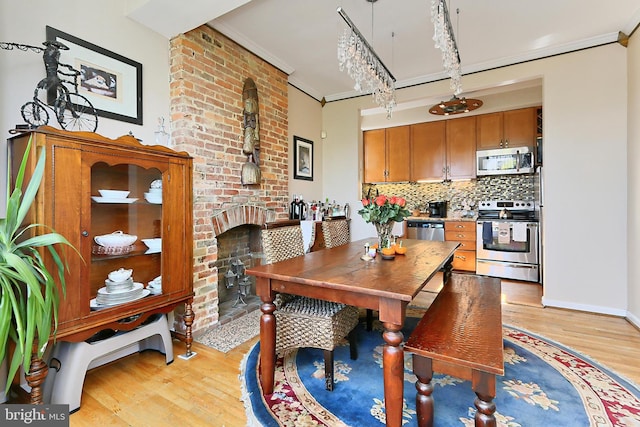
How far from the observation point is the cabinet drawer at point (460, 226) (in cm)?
452

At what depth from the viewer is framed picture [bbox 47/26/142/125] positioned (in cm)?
194

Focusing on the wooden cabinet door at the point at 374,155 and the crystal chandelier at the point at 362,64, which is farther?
the wooden cabinet door at the point at 374,155

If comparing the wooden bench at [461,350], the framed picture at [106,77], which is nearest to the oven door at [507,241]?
the wooden bench at [461,350]

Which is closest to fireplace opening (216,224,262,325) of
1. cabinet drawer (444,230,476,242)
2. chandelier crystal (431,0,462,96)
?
chandelier crystal (431,0,462,96)

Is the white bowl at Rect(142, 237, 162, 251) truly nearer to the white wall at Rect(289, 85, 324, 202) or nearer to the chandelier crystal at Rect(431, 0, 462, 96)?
the white wall at Rect(289, 85, 324, 202)

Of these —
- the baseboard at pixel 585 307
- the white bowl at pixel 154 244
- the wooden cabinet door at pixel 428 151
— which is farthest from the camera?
the wooden cabinet door at pixel 428 151

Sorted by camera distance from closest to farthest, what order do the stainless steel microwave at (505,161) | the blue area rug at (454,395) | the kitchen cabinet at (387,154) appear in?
the blue area rug at (454,395) → the stainless steel microwave at (505,161) → the kitchen cabinet at (387,154)

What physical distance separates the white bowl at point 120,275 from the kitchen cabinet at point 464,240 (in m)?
4.26

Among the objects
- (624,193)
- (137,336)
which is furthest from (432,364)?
(624,193)

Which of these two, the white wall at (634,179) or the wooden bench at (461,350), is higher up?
the white wall at (634,179)

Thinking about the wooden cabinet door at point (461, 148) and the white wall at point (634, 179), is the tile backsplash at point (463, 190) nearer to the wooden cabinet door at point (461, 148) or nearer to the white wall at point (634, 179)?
the wooden cabinet door at point (461, 148)

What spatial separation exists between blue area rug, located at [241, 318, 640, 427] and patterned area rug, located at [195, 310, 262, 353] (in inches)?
10.4

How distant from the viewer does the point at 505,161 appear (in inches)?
174

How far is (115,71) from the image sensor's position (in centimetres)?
216
